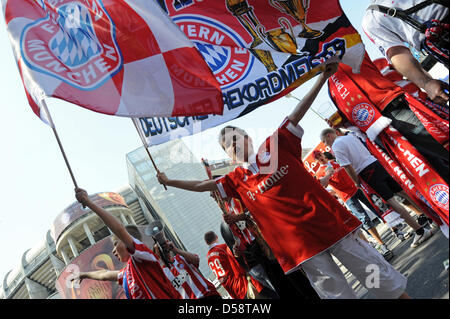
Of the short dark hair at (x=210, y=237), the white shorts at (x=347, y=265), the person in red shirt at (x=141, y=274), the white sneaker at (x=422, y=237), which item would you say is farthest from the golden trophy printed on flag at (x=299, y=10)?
the short dark hair at (x=210, y=237)

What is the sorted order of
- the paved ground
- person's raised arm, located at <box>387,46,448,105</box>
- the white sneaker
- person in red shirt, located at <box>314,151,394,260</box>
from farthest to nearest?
person in red shirt, located at <box>314,151,394,260</box>, the white sneaker, the paved ground, person's raised arm, located at <box>387,46,448,105</box>

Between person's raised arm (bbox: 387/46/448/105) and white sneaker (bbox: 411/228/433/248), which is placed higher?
person's raised arm (bbox: 387/46/448/105)

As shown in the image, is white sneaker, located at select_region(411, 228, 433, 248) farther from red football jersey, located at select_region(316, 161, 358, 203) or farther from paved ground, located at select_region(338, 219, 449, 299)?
red football jersey, located at select_region(316, 161, 358, 203)

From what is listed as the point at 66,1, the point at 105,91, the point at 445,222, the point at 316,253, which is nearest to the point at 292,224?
the point at 316,253

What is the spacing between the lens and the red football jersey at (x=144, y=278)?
333 cm

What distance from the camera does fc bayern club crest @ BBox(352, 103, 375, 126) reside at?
2.42 metres

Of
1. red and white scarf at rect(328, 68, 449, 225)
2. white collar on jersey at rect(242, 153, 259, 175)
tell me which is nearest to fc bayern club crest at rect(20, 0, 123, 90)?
white collar on jersey at rect(242, 153, 259, 175)

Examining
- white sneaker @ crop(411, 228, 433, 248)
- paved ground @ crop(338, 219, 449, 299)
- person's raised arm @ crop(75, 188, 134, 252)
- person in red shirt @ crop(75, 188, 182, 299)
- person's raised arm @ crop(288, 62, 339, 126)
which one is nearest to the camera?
paved ground @ crop(338, 219, 449, 299)

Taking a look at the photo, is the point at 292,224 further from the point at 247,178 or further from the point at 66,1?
the point at 66,1

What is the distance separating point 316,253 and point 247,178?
0.73 metres

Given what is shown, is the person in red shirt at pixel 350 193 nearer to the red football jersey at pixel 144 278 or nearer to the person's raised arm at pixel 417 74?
the red football jersey at pixel 144 278

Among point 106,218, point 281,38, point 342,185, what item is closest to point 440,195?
point 281,38

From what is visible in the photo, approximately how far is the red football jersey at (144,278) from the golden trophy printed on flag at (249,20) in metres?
2.08

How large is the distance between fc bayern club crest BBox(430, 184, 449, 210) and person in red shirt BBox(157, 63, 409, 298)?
1.66ft
